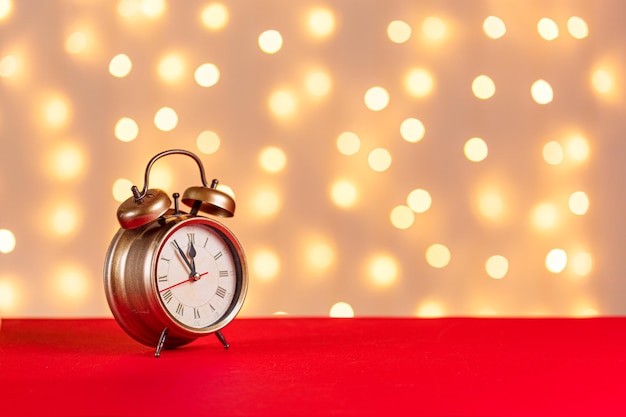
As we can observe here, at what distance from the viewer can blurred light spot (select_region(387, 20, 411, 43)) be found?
1.57 metres

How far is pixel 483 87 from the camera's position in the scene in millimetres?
1569

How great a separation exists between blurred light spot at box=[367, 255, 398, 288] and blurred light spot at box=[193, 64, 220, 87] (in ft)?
1.71

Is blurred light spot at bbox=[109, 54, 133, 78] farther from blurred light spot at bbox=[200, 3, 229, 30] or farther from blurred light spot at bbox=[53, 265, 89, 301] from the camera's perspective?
blurred light spot at bbox=[53, 265, 89, 301]

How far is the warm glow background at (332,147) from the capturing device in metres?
1.53

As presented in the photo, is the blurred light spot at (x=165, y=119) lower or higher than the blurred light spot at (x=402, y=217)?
higher

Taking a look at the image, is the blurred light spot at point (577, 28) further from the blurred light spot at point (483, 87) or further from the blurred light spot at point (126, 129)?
the blurred light spot at point (126, 129)

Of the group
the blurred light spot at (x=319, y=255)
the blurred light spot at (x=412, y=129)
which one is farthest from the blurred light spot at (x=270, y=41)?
the blurred light spot at (x=319, y=255)

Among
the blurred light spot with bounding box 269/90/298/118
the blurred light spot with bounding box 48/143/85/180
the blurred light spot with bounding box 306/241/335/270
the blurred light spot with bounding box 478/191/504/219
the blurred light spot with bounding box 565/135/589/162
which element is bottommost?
the blurred light spot with bounding box 306/241/335/270

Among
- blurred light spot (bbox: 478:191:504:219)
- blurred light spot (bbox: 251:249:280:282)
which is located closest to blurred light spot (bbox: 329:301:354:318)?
blurred light spot (bbox: 251:249:280:282)

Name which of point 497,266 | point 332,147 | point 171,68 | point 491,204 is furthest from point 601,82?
point 171,68

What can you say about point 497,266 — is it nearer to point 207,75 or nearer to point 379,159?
point 379,159

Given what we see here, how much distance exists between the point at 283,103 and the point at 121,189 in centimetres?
40

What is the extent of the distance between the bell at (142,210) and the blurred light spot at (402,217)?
64 centimetres

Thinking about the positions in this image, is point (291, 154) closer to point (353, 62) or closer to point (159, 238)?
point (353, 62)
